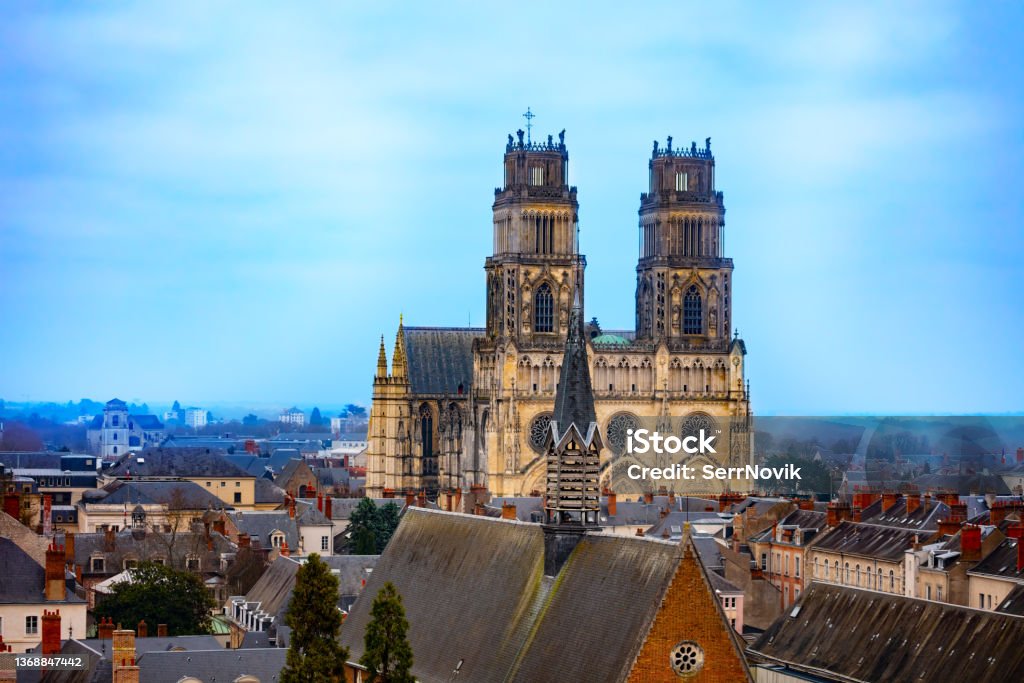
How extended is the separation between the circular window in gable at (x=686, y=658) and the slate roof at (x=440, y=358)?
119 metres

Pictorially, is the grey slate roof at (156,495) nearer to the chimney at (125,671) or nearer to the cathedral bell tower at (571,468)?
the chimney at (125,671)

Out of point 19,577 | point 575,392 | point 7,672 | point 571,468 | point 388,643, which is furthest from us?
point 19,577

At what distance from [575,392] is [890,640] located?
588 inches

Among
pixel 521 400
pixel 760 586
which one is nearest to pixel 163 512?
pixel 521 400

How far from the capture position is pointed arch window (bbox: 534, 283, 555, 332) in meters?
159

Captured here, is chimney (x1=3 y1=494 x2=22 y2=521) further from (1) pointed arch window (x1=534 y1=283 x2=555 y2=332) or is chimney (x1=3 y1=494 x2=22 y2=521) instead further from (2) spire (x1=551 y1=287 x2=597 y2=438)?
(1) pointed arch window (x1=534 y1=283 x2=555 y2=332)

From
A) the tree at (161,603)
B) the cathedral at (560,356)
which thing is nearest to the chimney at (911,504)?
the tree at (161,603)

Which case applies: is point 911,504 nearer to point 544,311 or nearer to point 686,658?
point 686,658

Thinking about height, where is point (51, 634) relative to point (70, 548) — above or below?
below

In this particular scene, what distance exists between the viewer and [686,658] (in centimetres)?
4912

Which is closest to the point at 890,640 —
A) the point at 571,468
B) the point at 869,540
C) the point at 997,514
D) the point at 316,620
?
the point at 571,468

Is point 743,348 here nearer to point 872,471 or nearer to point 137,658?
point 872,471

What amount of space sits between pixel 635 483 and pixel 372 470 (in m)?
25.0

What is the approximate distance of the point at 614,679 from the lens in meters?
48.8
